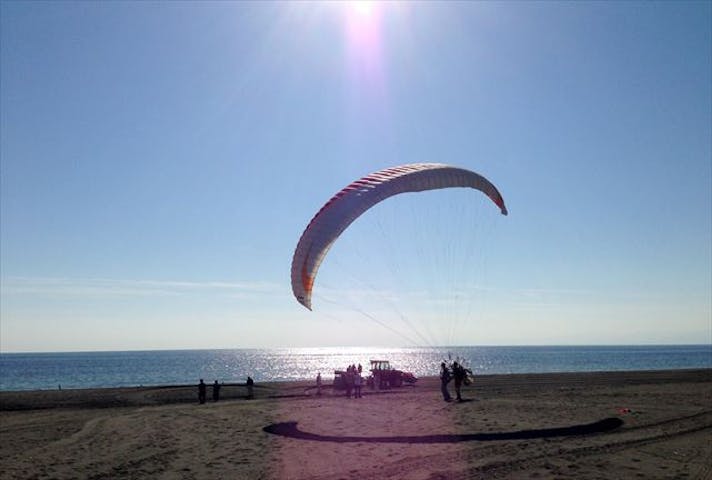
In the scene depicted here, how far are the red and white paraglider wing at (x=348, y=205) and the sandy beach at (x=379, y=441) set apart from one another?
4.22 meters

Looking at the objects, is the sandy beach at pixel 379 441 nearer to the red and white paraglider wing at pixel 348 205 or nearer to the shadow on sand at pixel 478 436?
the shadow on sand at pixel 478 436

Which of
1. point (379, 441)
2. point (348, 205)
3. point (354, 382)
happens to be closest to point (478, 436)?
point (379, 441)

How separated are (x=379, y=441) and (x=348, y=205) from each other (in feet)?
19.9

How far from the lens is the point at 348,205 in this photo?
49.0ft

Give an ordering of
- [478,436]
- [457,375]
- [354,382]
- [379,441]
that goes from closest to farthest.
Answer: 1. [379,441]
2. [478,436]
3. [457,375]
4. [354,382]

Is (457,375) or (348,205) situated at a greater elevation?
(348,205)

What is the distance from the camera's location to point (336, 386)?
A: 28.4m

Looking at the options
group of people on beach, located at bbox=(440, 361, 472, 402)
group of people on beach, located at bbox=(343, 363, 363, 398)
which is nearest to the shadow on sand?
group of people on beach, located at bbox=(440, 361, 472, 402)

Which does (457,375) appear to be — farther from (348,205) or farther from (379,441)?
(348,205)

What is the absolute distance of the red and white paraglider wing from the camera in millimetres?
14867

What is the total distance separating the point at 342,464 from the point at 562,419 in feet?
24.8

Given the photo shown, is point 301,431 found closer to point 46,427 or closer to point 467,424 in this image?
point 467,424

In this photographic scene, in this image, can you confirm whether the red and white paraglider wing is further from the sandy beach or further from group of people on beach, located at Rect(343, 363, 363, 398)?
group of people on beach, located at Rect(343, 363, 363, 398)

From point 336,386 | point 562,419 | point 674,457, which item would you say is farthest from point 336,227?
point 336,386
